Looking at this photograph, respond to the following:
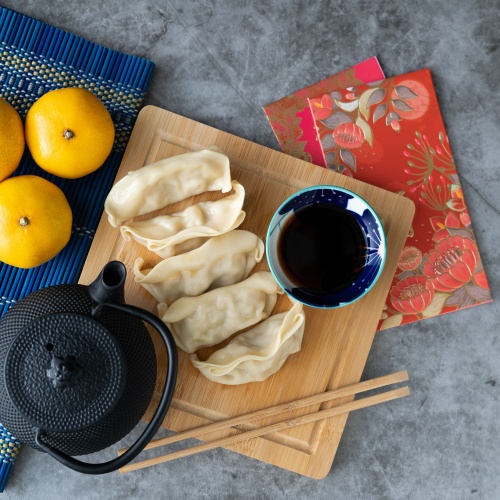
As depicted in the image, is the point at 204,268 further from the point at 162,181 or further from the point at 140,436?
the point at 140,436

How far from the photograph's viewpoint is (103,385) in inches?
37.5

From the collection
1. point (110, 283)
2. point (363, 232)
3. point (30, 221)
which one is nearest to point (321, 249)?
point (363, 232)

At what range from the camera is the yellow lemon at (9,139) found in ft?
3.66

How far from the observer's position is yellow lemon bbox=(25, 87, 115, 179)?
109 centimetres

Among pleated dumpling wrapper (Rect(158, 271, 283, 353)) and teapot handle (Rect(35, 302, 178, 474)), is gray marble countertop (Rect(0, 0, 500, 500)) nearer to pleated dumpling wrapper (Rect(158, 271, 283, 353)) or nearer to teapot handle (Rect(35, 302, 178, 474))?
pleated dumpling wrapper (Rect(158, 271, 283, 353))

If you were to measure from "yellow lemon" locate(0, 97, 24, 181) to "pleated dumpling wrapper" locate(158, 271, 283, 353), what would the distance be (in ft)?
1.28

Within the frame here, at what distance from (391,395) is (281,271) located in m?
0.38

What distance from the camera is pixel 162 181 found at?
121cm

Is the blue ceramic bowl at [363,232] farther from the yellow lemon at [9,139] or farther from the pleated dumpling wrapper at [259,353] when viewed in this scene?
the yellow lemon at [9,139]

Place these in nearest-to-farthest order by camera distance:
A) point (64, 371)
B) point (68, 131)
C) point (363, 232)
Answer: point (64, 371) → point (68, 131) → point (363, 232)

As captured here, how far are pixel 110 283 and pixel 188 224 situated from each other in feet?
1.03

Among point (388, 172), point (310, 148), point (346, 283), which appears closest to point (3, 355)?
point (346, 283)

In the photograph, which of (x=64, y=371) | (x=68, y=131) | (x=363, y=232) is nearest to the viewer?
(x=64, y=371)

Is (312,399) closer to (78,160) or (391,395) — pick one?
(391,395)
